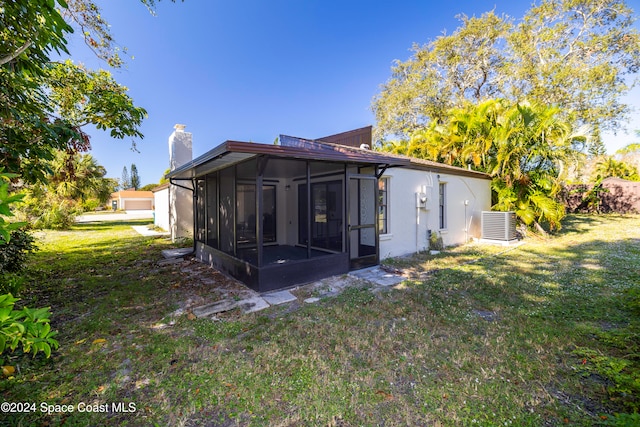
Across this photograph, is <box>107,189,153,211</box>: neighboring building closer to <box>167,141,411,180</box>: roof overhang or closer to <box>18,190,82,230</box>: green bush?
<box>18,190,82,230</box>: green bush

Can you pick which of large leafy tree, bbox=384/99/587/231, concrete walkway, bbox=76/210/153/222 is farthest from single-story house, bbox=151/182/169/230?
large leafy tree, bbox=384/99/587/231

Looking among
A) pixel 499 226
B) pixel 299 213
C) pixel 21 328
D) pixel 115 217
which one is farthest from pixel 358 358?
pixel 115 217

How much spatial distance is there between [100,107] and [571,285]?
A: 10.0 m

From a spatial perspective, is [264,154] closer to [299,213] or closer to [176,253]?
[299,213]

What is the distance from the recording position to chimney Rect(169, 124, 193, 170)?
10924 mm

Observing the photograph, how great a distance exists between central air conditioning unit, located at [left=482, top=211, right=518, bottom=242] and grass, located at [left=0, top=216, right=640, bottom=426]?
431 cm

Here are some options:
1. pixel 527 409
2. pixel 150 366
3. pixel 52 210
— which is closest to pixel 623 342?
pixel 527 409

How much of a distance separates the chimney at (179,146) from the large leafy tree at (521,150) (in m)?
11.2

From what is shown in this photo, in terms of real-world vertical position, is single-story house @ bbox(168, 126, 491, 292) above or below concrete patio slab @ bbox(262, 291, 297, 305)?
above

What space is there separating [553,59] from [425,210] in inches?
567

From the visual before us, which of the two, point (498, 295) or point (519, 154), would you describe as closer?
point (498, 295)

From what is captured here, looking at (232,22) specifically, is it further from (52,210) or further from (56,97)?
(52,210)

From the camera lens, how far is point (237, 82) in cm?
1405

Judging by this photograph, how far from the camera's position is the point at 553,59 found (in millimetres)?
15352
